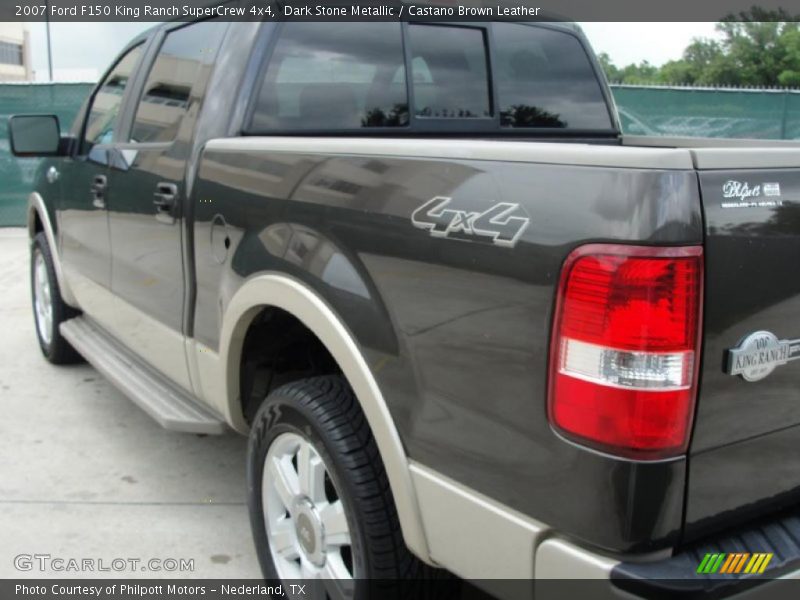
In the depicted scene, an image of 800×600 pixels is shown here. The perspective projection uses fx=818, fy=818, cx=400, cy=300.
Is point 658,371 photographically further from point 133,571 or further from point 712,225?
point 133,571

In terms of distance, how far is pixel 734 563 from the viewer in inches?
64.2

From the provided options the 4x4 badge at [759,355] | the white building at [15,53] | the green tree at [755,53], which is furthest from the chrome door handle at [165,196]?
the white building at [15,53]

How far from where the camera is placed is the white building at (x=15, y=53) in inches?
2522

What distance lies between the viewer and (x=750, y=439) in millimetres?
1691

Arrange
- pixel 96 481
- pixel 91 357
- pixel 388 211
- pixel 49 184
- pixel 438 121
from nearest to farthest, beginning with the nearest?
pixel 388 211, pixel 438 121, pixel 96 481, pixel 91 357, pixel 49 184

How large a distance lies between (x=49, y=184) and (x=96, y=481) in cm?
198

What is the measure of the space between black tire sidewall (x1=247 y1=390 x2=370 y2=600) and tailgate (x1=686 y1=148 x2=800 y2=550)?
886 mm

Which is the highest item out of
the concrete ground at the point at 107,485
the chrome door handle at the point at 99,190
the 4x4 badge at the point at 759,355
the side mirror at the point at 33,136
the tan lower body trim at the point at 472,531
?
the side mirror at the point at 33,136

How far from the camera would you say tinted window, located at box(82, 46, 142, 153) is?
4062mm

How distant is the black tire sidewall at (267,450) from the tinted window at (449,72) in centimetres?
145

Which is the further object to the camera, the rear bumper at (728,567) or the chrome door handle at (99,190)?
the chrome door handle at (99,190)

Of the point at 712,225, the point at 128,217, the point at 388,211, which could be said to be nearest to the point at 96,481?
the point at 128,217

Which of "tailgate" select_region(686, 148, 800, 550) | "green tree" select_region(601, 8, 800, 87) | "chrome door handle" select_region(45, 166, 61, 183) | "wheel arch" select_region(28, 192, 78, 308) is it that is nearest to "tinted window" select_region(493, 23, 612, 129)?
"tailgate" select_region(686, 148, 800, 550)

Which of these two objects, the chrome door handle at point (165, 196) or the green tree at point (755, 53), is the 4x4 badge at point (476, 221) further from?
the green tree at point (755, 53)
